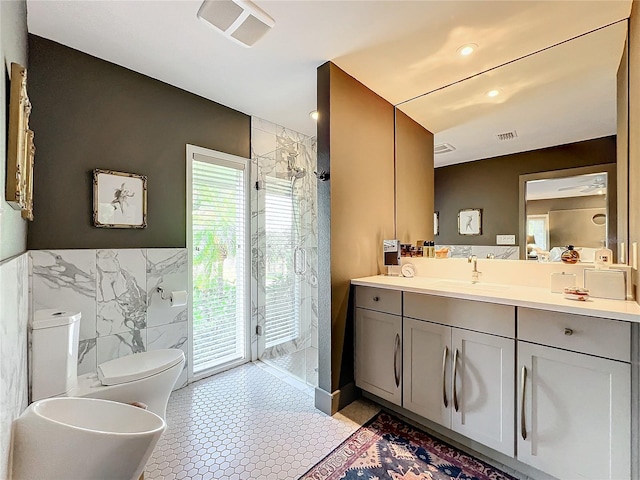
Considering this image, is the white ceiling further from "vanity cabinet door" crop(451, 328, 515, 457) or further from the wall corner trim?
the wall corner trim

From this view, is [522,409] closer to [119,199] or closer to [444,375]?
[444,375]

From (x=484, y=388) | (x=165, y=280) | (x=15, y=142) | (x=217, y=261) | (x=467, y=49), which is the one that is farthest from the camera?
(x=217, y=261)

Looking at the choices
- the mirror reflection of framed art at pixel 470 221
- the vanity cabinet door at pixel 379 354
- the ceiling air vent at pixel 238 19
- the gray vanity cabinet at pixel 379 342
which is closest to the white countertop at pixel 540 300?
the gray vanity cabinet at pixel 379 342

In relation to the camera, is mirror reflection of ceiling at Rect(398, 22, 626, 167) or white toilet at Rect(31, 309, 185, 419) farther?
mirror reflection of ceiling at Rect(398, 22, 626, 167)

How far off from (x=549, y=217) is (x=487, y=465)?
4.79 ft

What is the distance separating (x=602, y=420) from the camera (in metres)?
1.21

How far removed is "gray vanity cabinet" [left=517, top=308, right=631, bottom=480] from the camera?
118 centimetres

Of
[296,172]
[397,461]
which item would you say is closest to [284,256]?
[296,172]

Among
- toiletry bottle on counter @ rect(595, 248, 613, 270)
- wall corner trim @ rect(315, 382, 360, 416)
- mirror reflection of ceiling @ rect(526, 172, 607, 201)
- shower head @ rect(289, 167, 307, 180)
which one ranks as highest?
shower head @ rect(289, 167, 307, 180)

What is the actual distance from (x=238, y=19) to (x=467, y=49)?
4.59ft

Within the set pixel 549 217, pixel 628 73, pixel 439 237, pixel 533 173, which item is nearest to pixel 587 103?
pixel 628 73

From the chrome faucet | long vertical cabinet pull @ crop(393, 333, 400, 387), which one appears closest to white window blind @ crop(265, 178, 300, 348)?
long vertical cabinet pull @ crop(393, 333, 400, 387)

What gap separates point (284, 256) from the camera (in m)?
2.99

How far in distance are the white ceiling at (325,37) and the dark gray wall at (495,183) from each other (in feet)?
2.12
